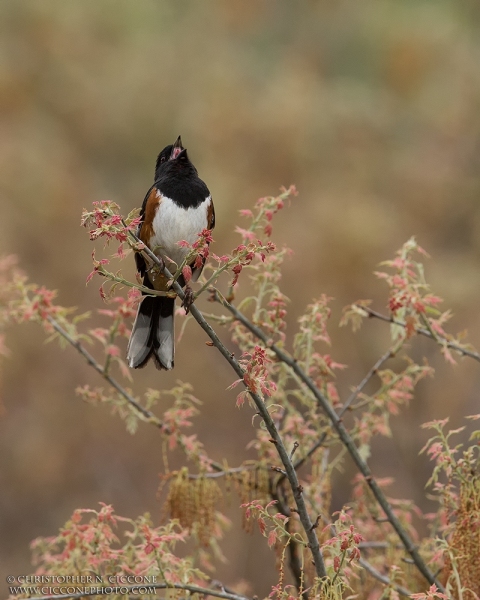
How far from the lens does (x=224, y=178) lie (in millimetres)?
5723

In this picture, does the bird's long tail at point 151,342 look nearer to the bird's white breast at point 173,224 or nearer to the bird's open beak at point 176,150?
the bird's white breast at point 173,224

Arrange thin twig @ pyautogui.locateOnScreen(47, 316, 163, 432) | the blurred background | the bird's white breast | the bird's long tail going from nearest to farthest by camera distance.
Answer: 1. thin twig @ pyautogui.locateOnScreen(47, 316, 163, 432)
2. the bird's long tail
3. the bird's white breast
4. the blurred background

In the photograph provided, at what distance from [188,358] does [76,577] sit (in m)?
3.57

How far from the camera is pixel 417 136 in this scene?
22.3ft

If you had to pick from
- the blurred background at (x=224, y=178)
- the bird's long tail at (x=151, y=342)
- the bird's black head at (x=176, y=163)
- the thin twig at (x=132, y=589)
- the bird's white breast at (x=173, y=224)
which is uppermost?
the blurred background at (x=224, y=178)

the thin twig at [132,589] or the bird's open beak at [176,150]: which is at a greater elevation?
the bird's open beak at [176,150]

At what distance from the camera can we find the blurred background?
5.17 metres

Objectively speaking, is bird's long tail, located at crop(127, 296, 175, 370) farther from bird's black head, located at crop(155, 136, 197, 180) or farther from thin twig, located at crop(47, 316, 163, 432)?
bird's black head, located at crop(155, 136, 197, 180)

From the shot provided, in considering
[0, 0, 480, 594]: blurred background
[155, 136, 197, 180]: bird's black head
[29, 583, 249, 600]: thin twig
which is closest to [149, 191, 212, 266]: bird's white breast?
[155, 136, 197, 180]: bird's black head

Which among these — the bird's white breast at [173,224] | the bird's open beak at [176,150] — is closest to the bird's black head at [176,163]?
the bird's open beak at [176,150]

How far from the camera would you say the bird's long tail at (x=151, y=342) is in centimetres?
217

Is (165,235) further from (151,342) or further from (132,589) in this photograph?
(132,589)

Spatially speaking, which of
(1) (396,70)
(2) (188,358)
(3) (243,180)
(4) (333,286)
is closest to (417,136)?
(1) (396,70)

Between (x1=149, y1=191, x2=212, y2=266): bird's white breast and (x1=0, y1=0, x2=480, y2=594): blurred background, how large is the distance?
219cm
